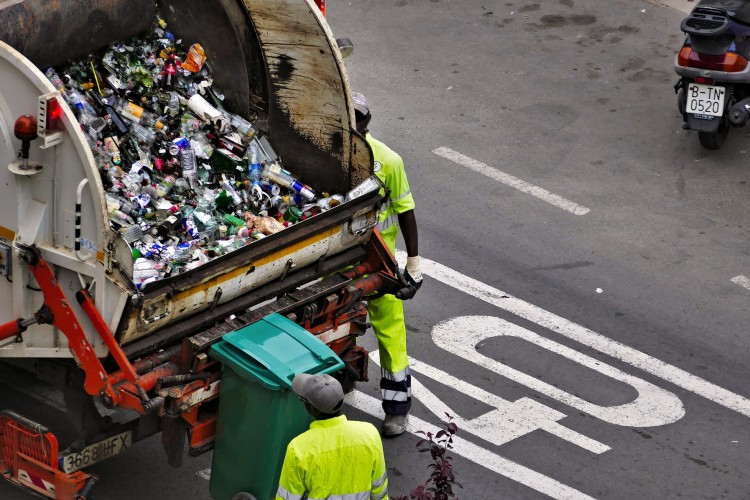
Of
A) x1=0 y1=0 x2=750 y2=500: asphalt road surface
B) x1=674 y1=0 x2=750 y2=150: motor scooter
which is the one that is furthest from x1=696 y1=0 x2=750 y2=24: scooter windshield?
x1=0 y1=0 x2=750 y2=500: asphalt road surface

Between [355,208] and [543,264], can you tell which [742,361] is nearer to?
[543,264]

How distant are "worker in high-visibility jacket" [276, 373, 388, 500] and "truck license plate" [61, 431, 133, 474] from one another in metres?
1.33

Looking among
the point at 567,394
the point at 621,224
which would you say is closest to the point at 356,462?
the point at 567,394

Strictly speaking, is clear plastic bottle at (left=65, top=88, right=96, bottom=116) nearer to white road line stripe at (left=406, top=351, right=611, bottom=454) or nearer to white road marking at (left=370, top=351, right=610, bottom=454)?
white road line stripe at (left=406, top=351, right=611, bottom=454)

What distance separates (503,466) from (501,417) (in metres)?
0.47

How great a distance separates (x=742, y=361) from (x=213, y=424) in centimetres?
351

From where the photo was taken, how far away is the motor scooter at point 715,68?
33.9ft

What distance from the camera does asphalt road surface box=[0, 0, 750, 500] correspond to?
7.62 m

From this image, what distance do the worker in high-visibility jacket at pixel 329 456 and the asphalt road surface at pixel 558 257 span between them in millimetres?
1707

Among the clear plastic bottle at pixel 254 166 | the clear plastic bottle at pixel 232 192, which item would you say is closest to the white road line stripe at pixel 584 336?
the clear plastic bottle at pixel 254 166

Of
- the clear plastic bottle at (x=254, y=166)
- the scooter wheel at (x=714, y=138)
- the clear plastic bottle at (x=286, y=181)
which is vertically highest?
the clear plastic bottle at (x=254, y=166)

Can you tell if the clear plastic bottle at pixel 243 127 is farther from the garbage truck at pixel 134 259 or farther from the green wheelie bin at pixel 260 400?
the green wheelie bin at pixel 260 400

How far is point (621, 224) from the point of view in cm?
1002

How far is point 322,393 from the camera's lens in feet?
18.6
